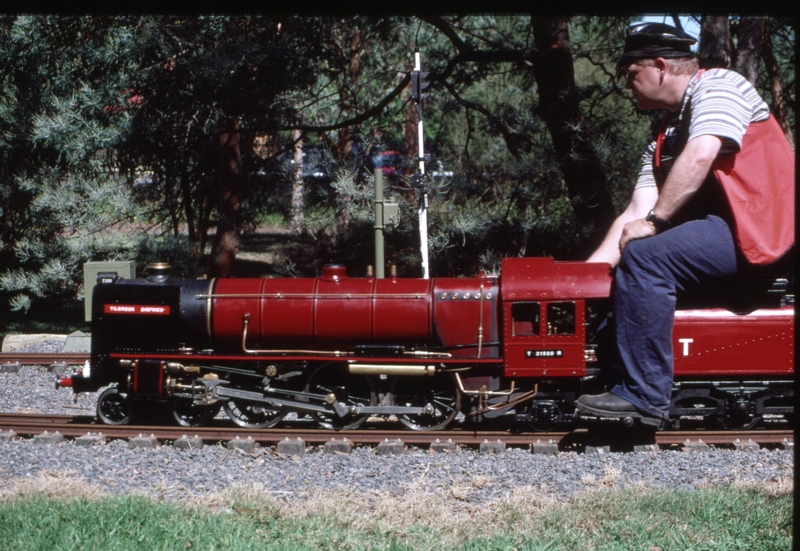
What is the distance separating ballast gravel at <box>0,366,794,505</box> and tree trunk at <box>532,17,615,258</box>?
6.80 m

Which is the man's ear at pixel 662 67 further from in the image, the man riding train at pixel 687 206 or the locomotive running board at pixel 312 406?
the locomotive running board at pixel 312 406

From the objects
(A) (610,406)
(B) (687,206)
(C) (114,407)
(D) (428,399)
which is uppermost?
(B) (687,206)

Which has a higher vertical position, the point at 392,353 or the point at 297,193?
the point at 297,193

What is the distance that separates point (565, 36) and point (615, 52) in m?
3.12

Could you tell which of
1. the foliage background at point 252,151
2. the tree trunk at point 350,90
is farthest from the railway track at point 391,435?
the tree trunk at point 350,90

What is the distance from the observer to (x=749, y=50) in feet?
39.4

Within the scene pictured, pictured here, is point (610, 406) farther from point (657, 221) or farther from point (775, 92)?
point (775, 92)

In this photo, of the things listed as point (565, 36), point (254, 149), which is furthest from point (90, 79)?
point (565, 36)

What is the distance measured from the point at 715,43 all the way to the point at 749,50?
955 mm

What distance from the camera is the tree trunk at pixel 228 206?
46.4 ft

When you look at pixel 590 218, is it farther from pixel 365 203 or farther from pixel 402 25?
pixel 402 25

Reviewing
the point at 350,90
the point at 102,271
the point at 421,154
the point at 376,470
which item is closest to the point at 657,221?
the point at 376,470

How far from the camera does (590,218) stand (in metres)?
13.2

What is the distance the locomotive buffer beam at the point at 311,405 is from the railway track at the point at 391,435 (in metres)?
0.18
